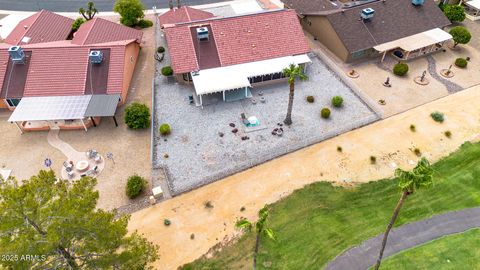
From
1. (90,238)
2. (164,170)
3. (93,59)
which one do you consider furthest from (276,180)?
(93,59)

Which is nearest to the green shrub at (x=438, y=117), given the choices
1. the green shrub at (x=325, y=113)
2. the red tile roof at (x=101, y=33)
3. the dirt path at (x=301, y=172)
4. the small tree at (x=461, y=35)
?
the dirt path at (x=301, y=172)

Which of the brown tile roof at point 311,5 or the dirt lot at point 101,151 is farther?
the brown tile roof at point 311,5

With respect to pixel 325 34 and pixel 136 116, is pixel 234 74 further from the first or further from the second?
pixel 325 34

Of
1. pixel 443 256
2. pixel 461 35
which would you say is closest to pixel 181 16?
pixel 461 35

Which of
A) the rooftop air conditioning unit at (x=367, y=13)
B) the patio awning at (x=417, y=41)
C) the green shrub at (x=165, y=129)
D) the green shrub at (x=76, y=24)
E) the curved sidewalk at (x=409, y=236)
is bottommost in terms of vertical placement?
the curved sidewalk at (x=409, y=236)

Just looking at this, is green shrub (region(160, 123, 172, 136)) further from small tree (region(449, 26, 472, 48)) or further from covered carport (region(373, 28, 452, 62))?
small tree (region(449, 26, 472, 48))

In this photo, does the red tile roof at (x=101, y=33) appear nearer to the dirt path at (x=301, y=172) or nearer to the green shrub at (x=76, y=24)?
the green shrub at (x=76, y=24)
